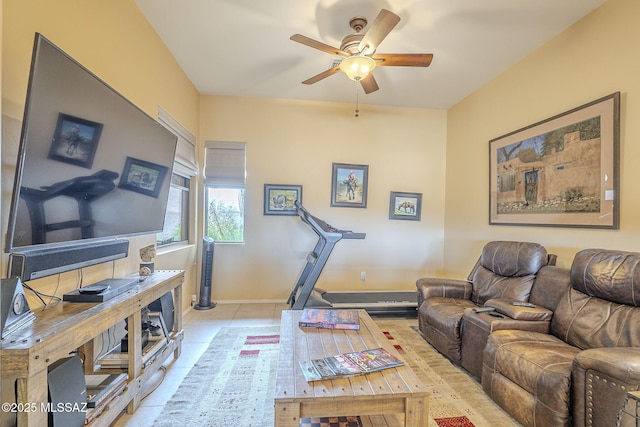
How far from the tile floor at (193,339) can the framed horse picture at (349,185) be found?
1739 mm

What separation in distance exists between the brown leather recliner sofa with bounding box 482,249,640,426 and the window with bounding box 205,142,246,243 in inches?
128

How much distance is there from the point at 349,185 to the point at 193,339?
2.75m

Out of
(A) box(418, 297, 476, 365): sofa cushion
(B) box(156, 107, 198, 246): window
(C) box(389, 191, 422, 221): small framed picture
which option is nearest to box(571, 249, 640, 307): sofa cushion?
(A) box(418, 297, 476, 365): sofa cushion

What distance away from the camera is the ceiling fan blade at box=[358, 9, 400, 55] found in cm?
173

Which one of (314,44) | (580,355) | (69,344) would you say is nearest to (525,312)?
(580,355)

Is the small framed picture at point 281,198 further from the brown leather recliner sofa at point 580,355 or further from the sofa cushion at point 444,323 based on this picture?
the brown leather recliner sofa at point 580,355

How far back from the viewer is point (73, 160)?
131 centimetres

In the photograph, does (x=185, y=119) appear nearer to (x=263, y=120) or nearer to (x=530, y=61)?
(x=263, y=120)

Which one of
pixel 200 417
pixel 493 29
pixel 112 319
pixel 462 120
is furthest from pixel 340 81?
pixel 200 417

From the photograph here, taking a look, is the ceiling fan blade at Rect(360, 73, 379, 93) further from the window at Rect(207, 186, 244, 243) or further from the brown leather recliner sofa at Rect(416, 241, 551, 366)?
the window at Rect(207, 186, 244, 243)

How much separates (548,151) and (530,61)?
988mm

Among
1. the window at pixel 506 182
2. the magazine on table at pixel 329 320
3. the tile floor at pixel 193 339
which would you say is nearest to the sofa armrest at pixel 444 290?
the magazine on table at pixel 329 320

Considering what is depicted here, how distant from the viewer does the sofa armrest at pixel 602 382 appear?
3.90 feet

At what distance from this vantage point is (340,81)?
134 inches
